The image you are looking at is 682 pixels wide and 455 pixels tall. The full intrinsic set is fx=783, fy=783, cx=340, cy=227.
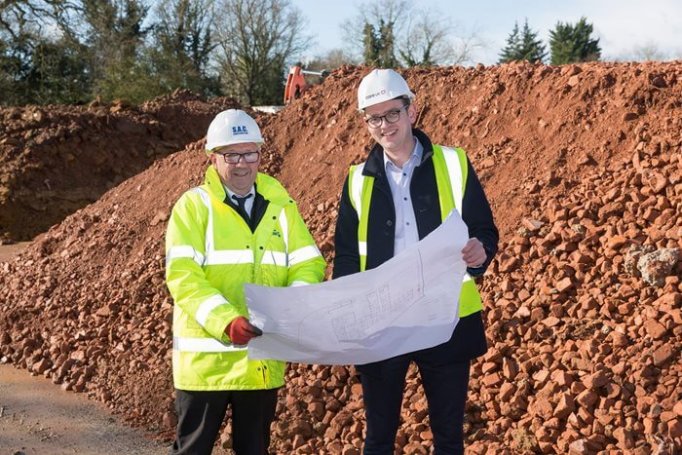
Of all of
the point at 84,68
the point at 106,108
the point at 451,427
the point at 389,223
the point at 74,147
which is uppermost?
the point at 84,68

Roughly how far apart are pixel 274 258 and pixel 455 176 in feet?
2.83

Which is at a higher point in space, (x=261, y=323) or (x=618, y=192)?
(x=618, y=192)

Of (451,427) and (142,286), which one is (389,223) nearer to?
(451,427)

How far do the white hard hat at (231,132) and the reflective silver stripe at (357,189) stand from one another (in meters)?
0.45

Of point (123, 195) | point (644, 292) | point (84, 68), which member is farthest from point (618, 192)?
point (84, 68)

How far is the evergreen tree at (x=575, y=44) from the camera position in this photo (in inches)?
1881

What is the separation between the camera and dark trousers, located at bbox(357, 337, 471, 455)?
3.35 m

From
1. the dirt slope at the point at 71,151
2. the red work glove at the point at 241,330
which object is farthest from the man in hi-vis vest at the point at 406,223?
the dirt slope at the point at 71,151

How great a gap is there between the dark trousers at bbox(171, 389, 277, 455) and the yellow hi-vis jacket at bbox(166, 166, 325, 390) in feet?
0.28

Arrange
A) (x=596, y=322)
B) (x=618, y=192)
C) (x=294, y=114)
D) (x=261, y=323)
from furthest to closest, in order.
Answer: (x=294, y=114), (x=618, y=192), (x=596, y=322), (x=261, y=323)

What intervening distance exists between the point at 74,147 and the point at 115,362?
1224 cm

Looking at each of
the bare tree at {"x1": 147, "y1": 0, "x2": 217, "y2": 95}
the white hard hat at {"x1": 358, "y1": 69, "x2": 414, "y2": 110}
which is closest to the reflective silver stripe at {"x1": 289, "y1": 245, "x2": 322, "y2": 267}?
the white hard hat at {"x1": 358, "y1": 69, "x2": 414, "y2": 110}

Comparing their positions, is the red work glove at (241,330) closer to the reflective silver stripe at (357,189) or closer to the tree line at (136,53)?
the reflective silver stripe at (357,189)

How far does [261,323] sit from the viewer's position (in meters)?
3.13
